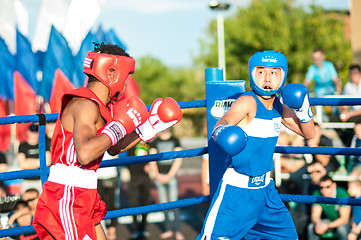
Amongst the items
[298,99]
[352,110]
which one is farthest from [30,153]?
[352,110]

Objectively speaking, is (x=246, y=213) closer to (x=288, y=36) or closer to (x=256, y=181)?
(x=256, y=181)

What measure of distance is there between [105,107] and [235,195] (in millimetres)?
971

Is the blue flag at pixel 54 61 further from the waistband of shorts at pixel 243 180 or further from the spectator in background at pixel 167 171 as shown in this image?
the waistband of shorts at pixel 243 180

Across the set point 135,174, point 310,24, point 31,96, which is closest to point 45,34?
point 31,96

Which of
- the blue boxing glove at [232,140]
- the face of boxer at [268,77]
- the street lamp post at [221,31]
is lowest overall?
the blue boxing glove at [232,140]

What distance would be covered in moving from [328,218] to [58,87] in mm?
4529

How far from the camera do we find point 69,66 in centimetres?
826

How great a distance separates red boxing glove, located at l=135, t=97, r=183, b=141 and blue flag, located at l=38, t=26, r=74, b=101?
510 centimetres

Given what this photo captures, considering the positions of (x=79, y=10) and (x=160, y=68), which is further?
(x=160, y=68)

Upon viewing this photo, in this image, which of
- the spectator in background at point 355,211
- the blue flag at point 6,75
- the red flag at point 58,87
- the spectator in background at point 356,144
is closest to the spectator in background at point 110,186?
the red flag at point 58,87

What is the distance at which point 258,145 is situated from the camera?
2967 millimetres

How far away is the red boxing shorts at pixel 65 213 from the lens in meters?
2.49

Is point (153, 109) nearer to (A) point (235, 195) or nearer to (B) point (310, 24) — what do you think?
(A) point (235, 195)

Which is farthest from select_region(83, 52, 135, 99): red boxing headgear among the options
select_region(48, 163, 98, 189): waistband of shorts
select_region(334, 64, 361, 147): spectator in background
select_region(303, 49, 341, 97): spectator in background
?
select_region(303, 49, 341, 97): spectator in background
